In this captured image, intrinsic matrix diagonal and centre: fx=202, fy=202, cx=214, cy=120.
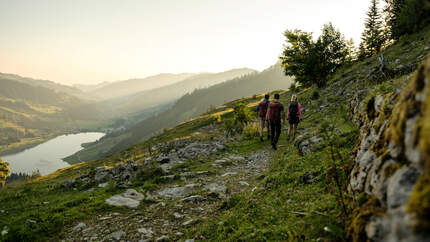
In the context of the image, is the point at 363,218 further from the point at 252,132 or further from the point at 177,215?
the point at 252,132

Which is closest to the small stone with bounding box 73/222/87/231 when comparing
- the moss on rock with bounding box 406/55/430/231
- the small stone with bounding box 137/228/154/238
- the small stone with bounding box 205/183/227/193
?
the small stone with bounding box 137/228/154/238

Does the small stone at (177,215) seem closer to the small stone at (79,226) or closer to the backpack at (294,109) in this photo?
the small stone at (79,226)

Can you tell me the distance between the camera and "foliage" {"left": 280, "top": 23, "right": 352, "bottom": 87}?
27812mm

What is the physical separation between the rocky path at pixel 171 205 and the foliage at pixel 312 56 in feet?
69.8

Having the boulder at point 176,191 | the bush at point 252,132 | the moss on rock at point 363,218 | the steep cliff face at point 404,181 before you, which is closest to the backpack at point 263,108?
the bush at point 252,132

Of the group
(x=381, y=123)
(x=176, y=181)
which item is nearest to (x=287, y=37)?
(x=176, y=181)

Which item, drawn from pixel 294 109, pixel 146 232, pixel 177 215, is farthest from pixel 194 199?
pixel 294 109

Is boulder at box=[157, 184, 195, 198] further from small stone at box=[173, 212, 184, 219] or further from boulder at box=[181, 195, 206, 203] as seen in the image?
small stone at box=[173, 212, 184, 219]

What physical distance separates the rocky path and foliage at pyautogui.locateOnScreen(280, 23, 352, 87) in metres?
21.3

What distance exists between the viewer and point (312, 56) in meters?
27.4

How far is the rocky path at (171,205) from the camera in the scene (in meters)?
6.14

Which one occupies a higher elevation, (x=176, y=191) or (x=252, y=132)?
(x=252, y=132)

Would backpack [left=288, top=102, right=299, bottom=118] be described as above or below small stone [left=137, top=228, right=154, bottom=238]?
above

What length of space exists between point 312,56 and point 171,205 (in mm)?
27338
